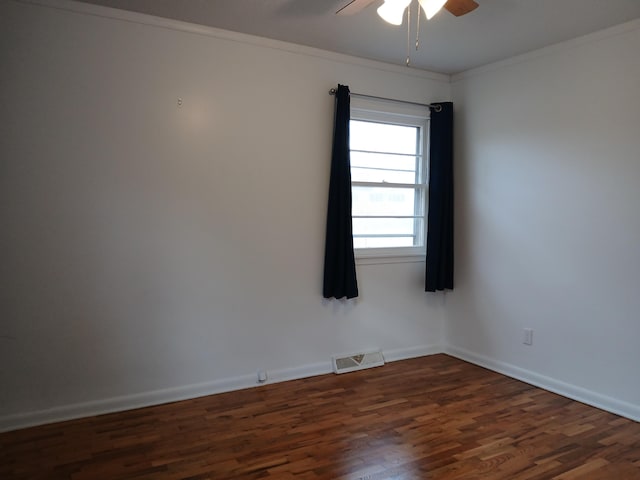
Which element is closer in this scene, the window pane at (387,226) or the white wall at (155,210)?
the white wall at (155,210)

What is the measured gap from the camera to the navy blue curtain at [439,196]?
4.18m

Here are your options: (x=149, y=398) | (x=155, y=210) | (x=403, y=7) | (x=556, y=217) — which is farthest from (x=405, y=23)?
(x=149, y=398)

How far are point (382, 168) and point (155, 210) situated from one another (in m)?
1.92

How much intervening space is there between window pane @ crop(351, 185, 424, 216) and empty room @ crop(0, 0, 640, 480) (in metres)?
0.03

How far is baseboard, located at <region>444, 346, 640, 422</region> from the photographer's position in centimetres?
309

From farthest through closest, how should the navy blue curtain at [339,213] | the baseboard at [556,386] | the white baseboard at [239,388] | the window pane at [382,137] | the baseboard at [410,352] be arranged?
the baseboard at [410,352]
the window pane at [382,137]
the navy blue curtain at [339,213]
the baseboard at [556,386]
the white baseboard at [239,388]

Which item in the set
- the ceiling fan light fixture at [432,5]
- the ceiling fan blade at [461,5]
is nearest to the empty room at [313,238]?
the ceiling fan blade at [461,5]

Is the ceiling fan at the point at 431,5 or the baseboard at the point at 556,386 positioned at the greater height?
the ceiling fan at the point at 431,5

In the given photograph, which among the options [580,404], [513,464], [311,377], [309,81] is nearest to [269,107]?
[309,81]

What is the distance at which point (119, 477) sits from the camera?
2.33m

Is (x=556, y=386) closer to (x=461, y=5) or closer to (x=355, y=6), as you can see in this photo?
(x=461, y=5)

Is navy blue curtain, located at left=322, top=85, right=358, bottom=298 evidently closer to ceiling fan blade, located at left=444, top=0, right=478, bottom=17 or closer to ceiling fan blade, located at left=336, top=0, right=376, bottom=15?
ceiling fan blade, located at left=336, top=0, right=376, bottom=15

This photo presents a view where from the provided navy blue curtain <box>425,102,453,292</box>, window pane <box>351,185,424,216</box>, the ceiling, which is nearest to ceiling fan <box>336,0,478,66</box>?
the ceiling

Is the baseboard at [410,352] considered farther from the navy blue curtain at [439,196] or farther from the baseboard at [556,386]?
the navy blue curtain at [439,196]
